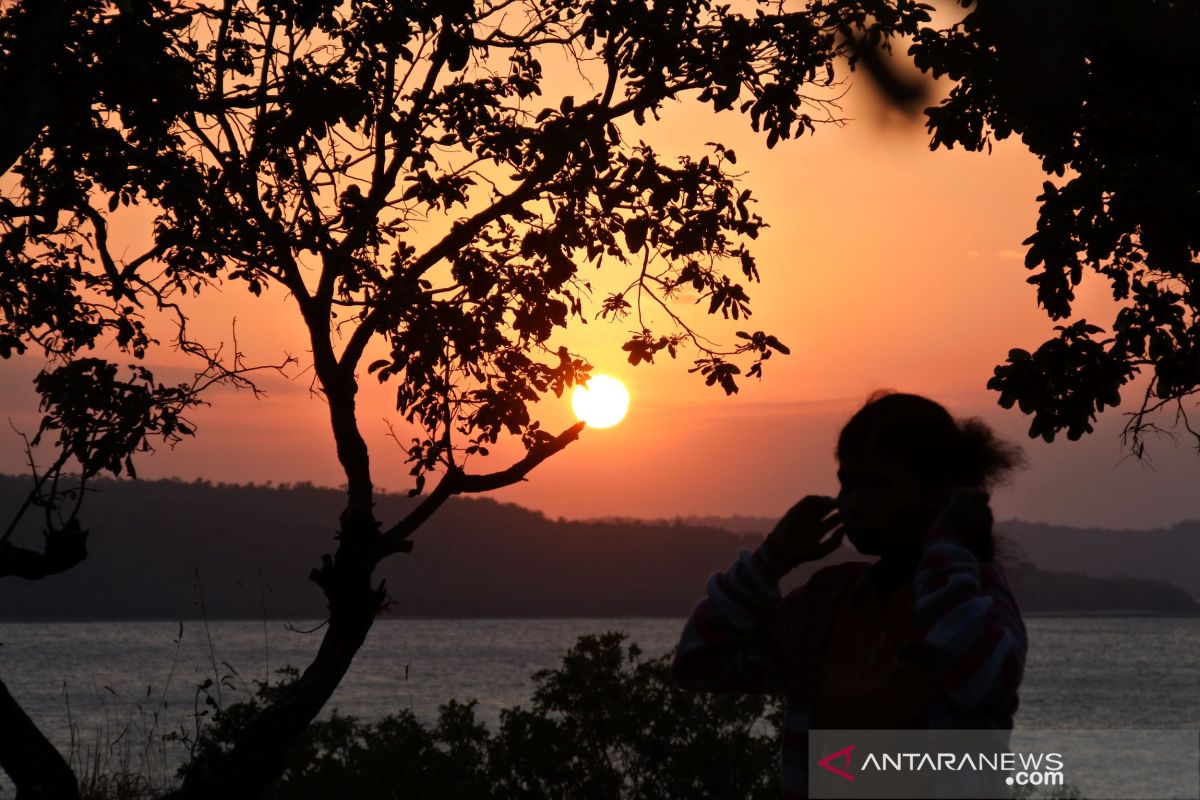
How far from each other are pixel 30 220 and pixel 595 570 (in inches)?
6148

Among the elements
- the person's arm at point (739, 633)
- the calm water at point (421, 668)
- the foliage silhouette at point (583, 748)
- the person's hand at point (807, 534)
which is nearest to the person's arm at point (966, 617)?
the person's hand at point (807, 534)

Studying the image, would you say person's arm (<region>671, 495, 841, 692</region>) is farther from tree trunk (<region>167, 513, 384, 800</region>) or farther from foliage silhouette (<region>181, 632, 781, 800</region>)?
foliage silhouette (<region>181, 632, 781, 800</region>)

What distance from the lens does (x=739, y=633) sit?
264 centimetres

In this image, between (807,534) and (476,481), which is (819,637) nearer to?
(807,534)

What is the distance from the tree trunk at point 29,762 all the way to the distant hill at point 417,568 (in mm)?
111912

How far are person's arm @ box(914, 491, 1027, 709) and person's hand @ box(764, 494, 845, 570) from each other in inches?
9.1

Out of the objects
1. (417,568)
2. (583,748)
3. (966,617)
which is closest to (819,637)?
(966,617)

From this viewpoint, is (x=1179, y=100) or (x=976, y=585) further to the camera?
(x=1179, y=100)

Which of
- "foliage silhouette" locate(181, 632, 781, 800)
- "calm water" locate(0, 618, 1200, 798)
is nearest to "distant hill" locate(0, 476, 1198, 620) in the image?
"calm water" locate(0, 618, 1200, 798)

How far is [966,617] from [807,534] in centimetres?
41

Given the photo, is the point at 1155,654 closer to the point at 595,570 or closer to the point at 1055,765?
the point at 595,570

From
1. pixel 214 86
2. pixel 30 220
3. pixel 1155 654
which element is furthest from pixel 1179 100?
pixel 1155 654

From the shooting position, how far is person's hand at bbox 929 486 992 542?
2.36 m

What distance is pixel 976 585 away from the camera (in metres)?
2.26
